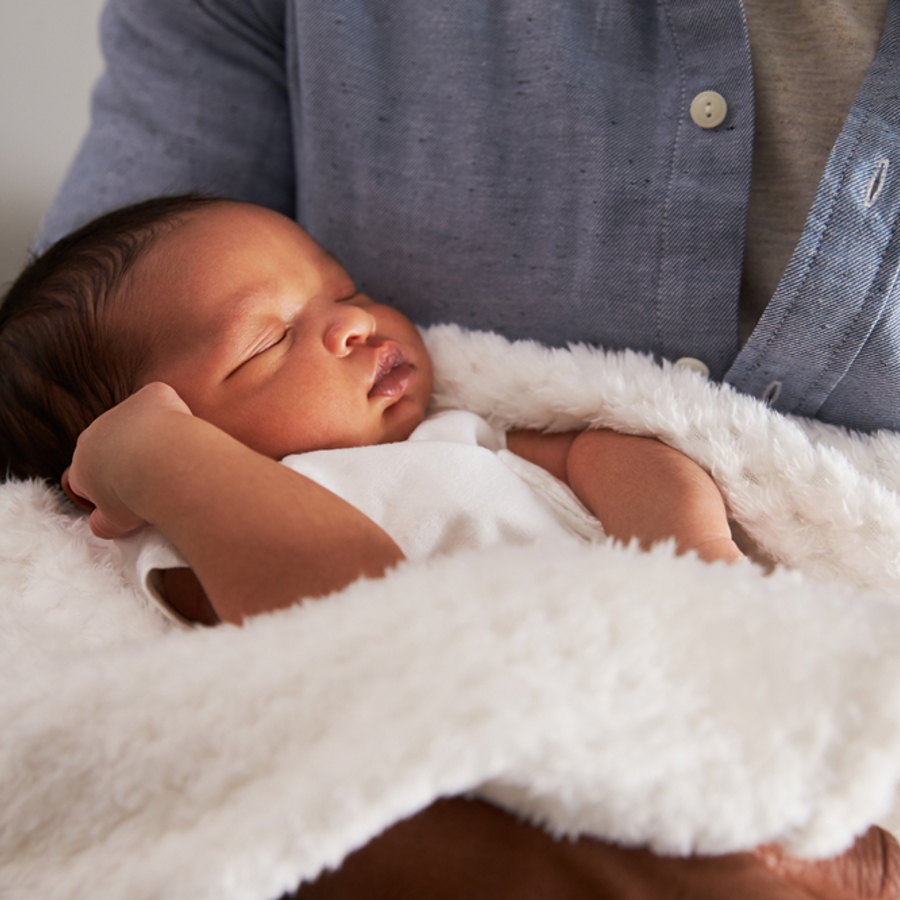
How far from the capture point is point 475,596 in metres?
0.42

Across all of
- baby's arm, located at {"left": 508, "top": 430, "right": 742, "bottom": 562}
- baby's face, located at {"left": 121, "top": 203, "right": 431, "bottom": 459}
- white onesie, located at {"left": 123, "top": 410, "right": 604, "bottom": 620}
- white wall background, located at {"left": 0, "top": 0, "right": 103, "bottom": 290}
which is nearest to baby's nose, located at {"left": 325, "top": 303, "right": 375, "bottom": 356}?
baby's face, located at {"left": 121, "top": 203, "right": 431, "bottom": 459}

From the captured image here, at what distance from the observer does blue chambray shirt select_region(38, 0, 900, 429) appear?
692mm

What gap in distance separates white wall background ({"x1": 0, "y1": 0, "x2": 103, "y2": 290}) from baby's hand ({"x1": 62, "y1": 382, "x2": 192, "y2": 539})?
1.13 m

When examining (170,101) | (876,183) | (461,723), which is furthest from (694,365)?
(170,101)

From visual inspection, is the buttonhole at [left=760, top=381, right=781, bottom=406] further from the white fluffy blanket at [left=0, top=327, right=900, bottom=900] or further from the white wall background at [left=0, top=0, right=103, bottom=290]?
the white wall background at [left=0, top=0, right=103, bottom=290]

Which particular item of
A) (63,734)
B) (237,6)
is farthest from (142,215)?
(63,734)

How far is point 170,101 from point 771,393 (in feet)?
3.18

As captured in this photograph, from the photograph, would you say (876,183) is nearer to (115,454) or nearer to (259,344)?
(259,344)

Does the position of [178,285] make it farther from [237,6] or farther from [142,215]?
[237,6]

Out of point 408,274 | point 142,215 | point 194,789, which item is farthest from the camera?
point 408,274

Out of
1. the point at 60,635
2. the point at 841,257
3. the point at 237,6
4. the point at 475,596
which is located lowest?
the point at 60,635

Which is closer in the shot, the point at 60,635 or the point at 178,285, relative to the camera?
the point at 60,635

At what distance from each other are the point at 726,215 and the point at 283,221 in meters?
0.51

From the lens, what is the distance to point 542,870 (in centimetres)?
38
